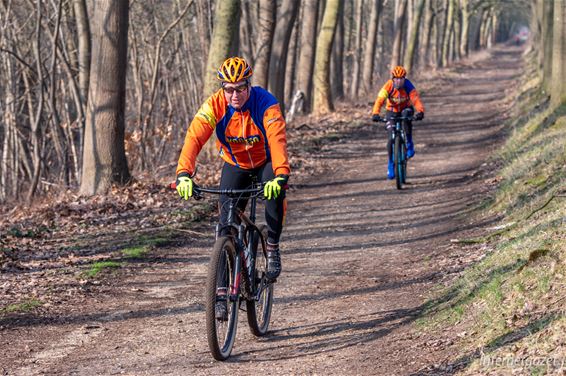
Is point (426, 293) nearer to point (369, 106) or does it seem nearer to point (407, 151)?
point (407, 151)

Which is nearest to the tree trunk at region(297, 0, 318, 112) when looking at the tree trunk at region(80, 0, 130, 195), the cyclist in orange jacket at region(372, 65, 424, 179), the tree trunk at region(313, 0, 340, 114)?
the tree trunk at region(313, 0, 340, 114)

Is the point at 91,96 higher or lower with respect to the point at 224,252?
higher

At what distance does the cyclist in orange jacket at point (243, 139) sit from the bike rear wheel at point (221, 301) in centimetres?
35

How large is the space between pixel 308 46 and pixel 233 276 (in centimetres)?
2072

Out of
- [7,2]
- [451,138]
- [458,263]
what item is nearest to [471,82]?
[451,138]

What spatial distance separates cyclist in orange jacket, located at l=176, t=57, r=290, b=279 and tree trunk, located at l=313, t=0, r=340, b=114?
20.2 m

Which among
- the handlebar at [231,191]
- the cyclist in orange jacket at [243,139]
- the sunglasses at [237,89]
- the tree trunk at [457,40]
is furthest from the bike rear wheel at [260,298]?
the tree trunk at [457,40]

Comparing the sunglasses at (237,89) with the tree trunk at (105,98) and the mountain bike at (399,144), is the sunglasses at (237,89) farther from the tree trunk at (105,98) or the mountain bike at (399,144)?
the mountain bike at (399,144)

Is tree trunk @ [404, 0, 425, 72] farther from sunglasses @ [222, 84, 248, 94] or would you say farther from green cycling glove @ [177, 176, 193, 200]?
green cycling glove @ [177, 176, 193, 200]

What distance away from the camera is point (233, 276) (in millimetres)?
6488

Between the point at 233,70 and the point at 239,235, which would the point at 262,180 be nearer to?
the point at 239,235

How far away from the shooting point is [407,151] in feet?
50.4

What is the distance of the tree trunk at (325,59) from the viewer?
26672 millimetres

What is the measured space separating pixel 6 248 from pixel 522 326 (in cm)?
690
